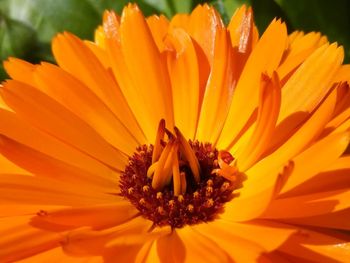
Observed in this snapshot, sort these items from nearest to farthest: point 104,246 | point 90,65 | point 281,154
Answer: point 104,246, point 281,154, point 90,65

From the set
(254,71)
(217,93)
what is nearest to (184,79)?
(217,93)

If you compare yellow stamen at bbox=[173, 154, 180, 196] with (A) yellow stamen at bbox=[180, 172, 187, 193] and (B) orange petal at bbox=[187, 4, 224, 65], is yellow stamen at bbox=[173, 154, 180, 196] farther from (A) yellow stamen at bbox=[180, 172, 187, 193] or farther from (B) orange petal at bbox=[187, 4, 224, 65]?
(B) orange petal at bbox=[187, 4, 224, 65]

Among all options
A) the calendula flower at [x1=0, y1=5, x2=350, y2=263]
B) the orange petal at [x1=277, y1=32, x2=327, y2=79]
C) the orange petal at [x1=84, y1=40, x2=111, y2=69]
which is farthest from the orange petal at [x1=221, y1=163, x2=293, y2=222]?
the orange petal at [x1=84, y1=40, x2=111, y2=69]

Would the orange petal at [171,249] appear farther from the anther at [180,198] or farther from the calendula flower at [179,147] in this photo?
the anther at [180,198]

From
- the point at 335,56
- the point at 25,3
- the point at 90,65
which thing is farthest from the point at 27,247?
the point at 25,3

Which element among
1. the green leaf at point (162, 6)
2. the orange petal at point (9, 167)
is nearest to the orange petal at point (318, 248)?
the orange petal at point (9, 167)

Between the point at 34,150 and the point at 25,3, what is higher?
the point at 25,3

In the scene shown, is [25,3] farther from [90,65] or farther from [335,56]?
[335,56]

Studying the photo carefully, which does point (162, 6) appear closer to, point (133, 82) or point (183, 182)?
point (133, 82)
